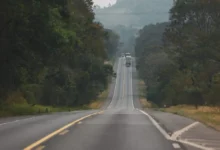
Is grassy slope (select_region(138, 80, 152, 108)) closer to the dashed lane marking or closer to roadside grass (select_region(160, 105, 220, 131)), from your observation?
roadside grass (select_region(160, 105, 220, 131))

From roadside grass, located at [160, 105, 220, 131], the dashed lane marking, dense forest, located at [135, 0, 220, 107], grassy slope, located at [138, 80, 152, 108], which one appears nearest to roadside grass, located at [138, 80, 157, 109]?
grassy slope, located at [138, 80, 152, 108]

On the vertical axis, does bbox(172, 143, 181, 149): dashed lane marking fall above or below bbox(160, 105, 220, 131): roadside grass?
below

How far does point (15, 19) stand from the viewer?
30.9 m

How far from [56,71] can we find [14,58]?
30.6 m

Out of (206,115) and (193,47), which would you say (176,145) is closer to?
(206,115)

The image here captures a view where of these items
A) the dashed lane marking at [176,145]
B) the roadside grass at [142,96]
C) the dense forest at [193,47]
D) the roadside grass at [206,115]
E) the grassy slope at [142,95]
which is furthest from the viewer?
the grassy slope at [142,95]

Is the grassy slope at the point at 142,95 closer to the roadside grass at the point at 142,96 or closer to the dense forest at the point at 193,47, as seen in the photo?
the roadside grass at the point at 142,96

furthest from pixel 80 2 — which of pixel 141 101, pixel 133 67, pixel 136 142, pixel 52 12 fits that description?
pixel 133 67

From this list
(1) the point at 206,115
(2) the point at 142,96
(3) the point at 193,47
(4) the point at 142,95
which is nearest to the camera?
(1) the point at 206,115

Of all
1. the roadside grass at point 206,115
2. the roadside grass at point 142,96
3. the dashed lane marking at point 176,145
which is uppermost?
the roadside grass at point 142,96

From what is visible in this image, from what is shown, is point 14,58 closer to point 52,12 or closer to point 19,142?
point 52,12

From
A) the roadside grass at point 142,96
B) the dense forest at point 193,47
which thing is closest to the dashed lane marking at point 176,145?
the dense forest at point 193,47

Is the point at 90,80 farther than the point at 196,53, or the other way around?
the point at 90,80

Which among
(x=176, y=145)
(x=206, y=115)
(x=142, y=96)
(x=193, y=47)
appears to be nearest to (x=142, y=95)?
(x=142, y=96)
